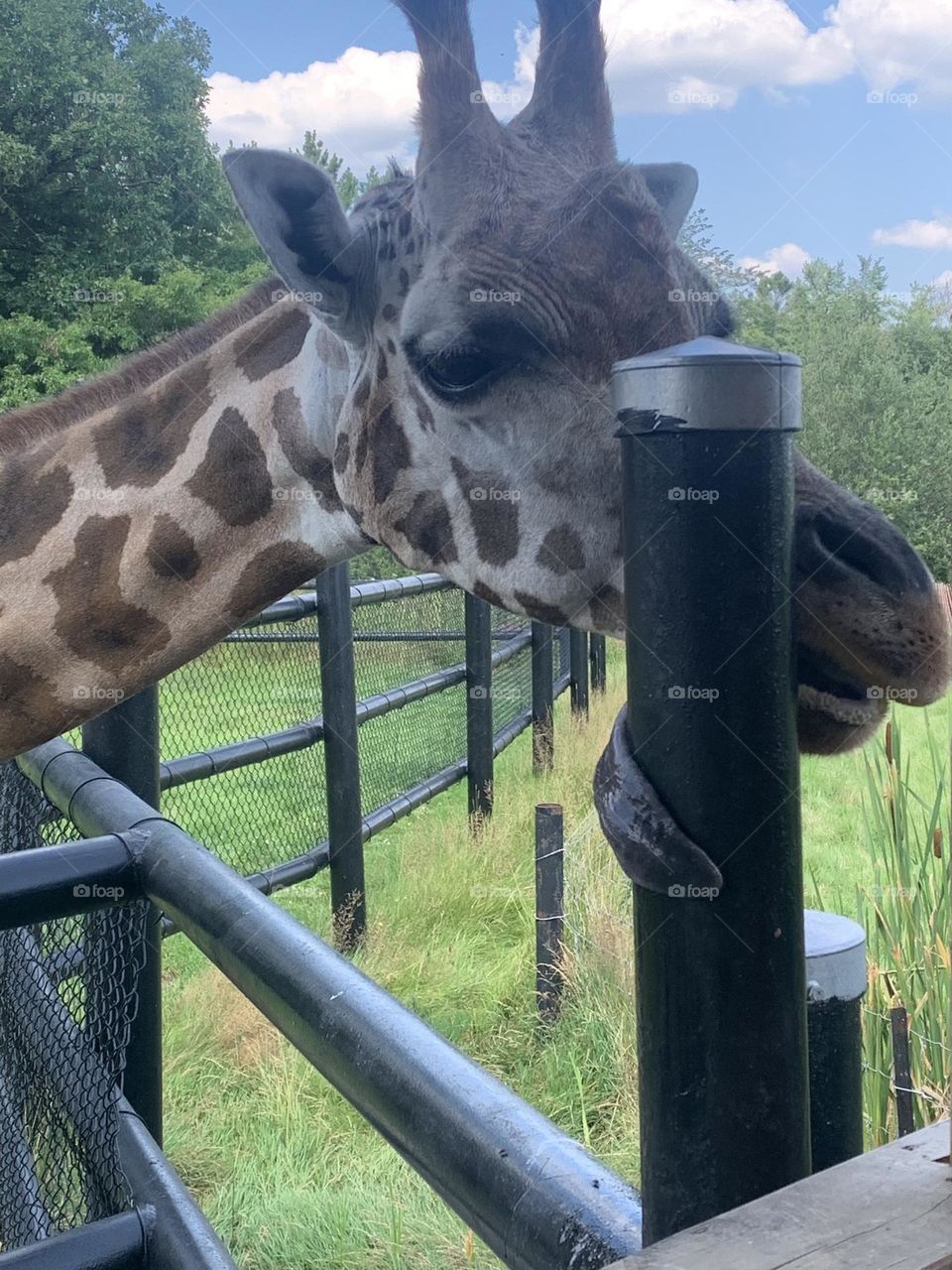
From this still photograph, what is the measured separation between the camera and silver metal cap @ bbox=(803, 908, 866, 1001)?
0.67m

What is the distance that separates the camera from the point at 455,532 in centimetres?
158

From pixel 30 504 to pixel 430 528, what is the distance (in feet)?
2.24

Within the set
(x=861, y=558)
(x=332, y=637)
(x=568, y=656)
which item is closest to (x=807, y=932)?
(x=861, y=558)

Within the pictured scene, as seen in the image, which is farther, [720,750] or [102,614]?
[102,614]

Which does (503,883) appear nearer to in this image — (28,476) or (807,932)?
(28,476)

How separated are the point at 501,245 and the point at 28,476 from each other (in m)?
0.90

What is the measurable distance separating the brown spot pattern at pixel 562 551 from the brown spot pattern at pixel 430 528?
0.57 ft

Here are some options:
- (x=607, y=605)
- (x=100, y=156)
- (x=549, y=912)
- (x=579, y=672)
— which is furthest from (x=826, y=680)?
(x=100, y=156)

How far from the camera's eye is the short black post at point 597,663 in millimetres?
8945

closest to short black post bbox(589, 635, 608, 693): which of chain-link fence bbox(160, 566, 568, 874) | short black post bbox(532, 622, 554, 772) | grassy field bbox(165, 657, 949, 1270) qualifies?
short black post bbox(532, 622, 554, 772)

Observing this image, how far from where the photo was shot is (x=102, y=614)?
5.72 feet

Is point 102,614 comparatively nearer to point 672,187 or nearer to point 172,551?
point 172,551

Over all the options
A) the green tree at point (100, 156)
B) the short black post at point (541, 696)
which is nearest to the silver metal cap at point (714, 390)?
the green tree at point (100, 156)

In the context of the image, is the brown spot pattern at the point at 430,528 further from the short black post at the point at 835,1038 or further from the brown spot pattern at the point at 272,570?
the short black post at the point at 835,1038
